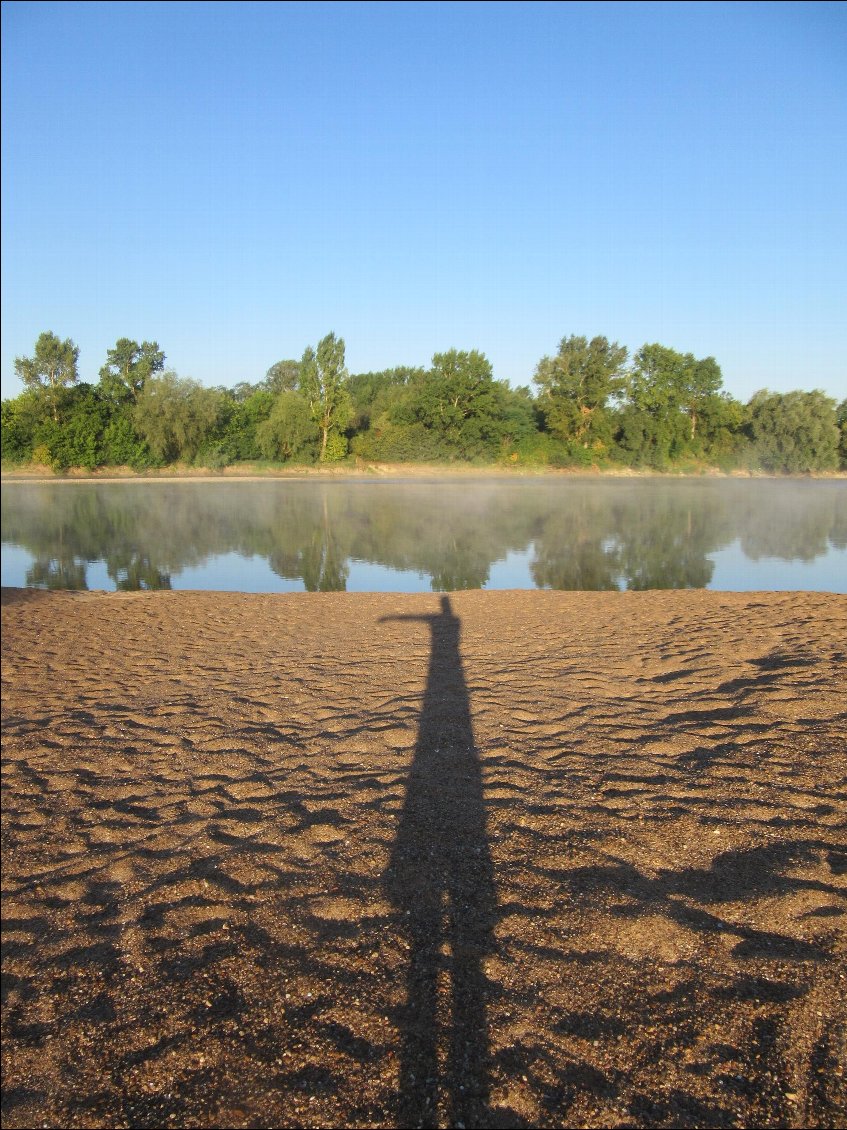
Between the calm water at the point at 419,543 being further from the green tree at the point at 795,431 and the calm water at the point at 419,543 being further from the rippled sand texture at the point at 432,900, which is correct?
the green tree at the point at 795,431

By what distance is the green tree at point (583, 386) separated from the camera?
68250 millimetres

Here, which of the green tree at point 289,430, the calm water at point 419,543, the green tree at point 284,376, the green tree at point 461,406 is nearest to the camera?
the calm water at point 419,543

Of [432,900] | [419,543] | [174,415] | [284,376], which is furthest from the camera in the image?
[284,376]

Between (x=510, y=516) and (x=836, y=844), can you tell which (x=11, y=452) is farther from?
(x=836, y=844)

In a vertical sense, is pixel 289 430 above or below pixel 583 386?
below

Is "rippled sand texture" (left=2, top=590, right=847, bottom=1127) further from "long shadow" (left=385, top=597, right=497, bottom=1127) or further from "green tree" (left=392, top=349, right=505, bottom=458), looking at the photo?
"green tree" (left=392, top=349, right=505, bottom=458)

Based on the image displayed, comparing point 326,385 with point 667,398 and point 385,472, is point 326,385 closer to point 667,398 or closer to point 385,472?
point 385,472

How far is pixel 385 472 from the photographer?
66562mm

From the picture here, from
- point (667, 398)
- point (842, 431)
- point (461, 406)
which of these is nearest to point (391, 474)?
point (461, 406)

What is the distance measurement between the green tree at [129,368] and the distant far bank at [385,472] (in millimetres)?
7327

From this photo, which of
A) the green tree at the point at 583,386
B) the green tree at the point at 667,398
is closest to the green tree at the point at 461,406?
the green tree at the point at 583,386

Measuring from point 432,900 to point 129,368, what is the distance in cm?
6889

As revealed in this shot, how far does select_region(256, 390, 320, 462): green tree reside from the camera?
205 feet

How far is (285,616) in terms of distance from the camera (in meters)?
11.0
